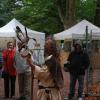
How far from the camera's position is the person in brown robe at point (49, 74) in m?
7.16

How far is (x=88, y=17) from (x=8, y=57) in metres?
32.3

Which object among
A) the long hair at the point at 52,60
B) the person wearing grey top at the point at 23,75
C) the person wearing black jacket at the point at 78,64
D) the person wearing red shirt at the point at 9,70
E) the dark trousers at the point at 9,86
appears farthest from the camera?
the dark trousers at the point at 9,86

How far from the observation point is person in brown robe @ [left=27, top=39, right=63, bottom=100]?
7.16m

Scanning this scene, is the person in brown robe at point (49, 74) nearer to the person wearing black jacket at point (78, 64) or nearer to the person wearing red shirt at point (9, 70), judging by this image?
the person wearing black jacket at point (78, 64)

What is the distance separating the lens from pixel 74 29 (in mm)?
17391

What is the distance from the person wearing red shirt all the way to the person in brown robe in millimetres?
6884

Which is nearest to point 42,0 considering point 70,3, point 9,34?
point 70,3

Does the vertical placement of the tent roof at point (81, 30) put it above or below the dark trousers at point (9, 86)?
above

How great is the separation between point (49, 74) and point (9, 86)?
7443mm

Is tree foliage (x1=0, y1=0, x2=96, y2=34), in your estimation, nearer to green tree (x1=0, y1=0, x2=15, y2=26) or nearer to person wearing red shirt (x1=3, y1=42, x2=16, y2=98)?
green tree (x1=0, y1=0, x2=15, y2=26)

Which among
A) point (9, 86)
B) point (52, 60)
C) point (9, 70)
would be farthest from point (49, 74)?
point (9, 86)

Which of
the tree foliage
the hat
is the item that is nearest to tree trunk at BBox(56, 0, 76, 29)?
the tree foliage

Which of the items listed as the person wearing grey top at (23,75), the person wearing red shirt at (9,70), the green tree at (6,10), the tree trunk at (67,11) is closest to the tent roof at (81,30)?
the person wearing grey top at (23,75)

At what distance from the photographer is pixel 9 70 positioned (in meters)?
14.2
